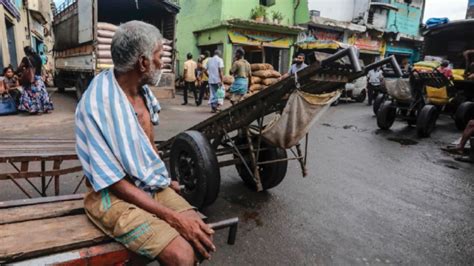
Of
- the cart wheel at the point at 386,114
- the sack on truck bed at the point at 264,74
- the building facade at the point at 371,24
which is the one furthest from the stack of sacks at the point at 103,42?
the building facade at the point at 371,24

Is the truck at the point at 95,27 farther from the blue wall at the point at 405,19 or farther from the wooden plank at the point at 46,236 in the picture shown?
the blue wall at the point at 405,19

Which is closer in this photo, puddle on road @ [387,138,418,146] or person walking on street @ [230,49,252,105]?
puddle on road @ [387,138,418,146]

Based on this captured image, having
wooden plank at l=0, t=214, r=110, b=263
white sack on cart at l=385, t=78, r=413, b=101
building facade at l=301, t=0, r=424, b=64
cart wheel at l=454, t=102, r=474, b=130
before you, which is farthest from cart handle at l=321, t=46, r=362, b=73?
building facade at l=301, t=0, r=424, b=64

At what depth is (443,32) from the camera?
10695 millimetres

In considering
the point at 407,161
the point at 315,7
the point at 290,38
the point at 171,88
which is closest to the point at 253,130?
the point at 407,161

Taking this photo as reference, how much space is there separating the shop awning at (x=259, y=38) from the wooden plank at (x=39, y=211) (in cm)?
1380

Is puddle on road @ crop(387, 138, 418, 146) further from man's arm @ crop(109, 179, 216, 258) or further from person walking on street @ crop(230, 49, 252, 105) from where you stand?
man's arm @ crop(109, 179, 216, 258)

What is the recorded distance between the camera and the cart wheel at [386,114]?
8.02 metres

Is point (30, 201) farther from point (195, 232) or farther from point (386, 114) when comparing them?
point (386, 114)

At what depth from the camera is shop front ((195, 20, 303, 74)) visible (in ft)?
48.9

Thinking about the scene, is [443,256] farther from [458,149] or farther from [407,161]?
[458,149]

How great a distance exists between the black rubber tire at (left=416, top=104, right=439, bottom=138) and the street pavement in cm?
114

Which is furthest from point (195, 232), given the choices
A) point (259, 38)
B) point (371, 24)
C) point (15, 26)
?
point (371, 24)

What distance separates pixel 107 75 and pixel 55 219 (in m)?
0.87
